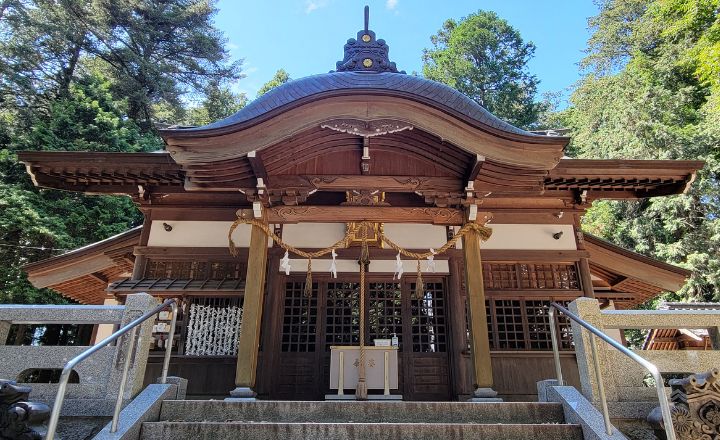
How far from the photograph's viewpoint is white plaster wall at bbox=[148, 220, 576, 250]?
7801mm

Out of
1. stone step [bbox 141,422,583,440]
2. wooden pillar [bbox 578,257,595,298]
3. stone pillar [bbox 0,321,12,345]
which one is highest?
wooden pillar [bbox 578,257,595,298]

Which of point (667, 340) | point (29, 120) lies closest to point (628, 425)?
point (667, 340)

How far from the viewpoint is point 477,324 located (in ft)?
19.6

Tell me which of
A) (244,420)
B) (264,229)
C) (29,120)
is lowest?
(244,420)

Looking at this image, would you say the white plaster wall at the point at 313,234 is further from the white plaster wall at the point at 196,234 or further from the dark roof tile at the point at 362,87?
Result: the dark roof tile at the point at 362,87

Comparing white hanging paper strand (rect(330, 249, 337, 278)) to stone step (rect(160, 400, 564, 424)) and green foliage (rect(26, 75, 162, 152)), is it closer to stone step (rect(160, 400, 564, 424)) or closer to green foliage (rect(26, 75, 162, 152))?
stone step (rect(160, 400, 564, 424))

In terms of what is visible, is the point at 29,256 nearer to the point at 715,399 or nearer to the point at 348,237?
the point at 348,237

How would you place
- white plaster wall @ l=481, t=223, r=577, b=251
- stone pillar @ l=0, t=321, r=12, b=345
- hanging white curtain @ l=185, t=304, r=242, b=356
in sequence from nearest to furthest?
stone pillar @ l=0, t=321, r=12, b=345 → hanging white curtain @ l=185, t=304, r=242, b=356 → white plaster wall @ l=481, t=223, r=577, b=251

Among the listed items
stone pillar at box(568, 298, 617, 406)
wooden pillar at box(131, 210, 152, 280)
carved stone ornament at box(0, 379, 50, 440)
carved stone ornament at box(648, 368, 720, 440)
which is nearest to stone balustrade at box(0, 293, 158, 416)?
carved stone ornament at box(0, 379, 50, 440)

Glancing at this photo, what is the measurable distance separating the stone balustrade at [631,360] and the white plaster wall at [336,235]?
10.6 feet

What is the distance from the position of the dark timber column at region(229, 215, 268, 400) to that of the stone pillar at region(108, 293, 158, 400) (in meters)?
1.30

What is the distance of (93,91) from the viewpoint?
67.2 ft

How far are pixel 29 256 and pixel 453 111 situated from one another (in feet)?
52.2

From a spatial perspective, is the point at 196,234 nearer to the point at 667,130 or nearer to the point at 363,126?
the point at 363,126
